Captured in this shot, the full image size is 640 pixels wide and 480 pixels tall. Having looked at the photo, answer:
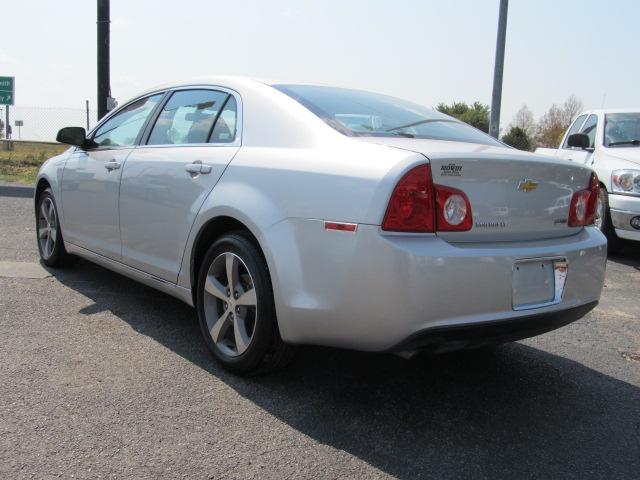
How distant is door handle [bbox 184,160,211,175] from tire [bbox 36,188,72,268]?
207 cm

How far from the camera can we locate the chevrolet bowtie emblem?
280 centimetres

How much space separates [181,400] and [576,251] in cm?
196

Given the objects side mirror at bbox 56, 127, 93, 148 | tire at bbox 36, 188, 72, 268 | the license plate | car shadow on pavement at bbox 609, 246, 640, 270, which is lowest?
car shadow on pavement at bbox 609, 246, 640, 270

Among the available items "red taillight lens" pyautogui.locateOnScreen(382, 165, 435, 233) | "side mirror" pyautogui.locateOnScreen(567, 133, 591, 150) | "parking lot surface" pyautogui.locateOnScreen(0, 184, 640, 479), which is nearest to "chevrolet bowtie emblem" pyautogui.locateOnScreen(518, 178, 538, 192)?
"red taillight lens" pyautogui.locateOnScreen(382, 165, 435, 233)

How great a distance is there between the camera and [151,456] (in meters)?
2.38

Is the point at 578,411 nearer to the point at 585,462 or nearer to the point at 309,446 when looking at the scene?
the point at 585,462

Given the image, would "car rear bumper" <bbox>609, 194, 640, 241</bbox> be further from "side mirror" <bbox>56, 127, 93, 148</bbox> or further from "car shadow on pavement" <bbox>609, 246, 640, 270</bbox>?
"side mirror" <bbox>56, 127, 93, 148</bbox>

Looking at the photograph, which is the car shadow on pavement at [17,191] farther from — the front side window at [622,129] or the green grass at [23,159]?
the front side window at [622,129]

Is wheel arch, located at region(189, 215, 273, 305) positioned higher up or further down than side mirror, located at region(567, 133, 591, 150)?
further down

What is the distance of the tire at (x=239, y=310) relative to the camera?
2928 mm

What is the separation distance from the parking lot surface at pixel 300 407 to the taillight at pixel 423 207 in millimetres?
881

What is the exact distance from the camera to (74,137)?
15.1 feet

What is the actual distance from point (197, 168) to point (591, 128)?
668cm

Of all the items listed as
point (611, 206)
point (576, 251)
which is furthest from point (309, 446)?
point (611, 206)
